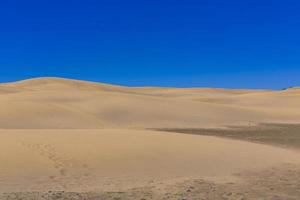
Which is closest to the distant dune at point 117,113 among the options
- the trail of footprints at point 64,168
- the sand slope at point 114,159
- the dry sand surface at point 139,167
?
the dry sand surface at point 139,167

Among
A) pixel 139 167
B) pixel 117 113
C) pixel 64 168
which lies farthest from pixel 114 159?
pixel 117 113

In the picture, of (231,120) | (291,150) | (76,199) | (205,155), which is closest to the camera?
(76,199)

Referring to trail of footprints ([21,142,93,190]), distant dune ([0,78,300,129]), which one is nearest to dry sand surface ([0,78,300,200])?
trail of footprints ([21,142,93,190])

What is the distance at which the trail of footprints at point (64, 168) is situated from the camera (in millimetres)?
10012

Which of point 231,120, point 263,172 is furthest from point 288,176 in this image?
point 231,120

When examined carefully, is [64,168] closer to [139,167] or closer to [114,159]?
[114,159]

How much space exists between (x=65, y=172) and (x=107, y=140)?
11.9 ft

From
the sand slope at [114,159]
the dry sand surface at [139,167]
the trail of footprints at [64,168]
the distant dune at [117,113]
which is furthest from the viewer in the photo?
the distant dune at [117,113]

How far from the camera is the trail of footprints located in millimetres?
10012

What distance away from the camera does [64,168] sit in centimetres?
1102

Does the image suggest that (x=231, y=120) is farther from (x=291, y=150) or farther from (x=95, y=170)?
(x=95, y=170)

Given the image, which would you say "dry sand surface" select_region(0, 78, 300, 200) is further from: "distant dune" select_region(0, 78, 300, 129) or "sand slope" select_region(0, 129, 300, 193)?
"distant dune" select_region(0, 78, 300, 129)

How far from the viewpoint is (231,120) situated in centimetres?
3047

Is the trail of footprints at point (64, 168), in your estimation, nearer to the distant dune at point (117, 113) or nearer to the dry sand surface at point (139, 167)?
the dry sand surface at point (139, 167)
